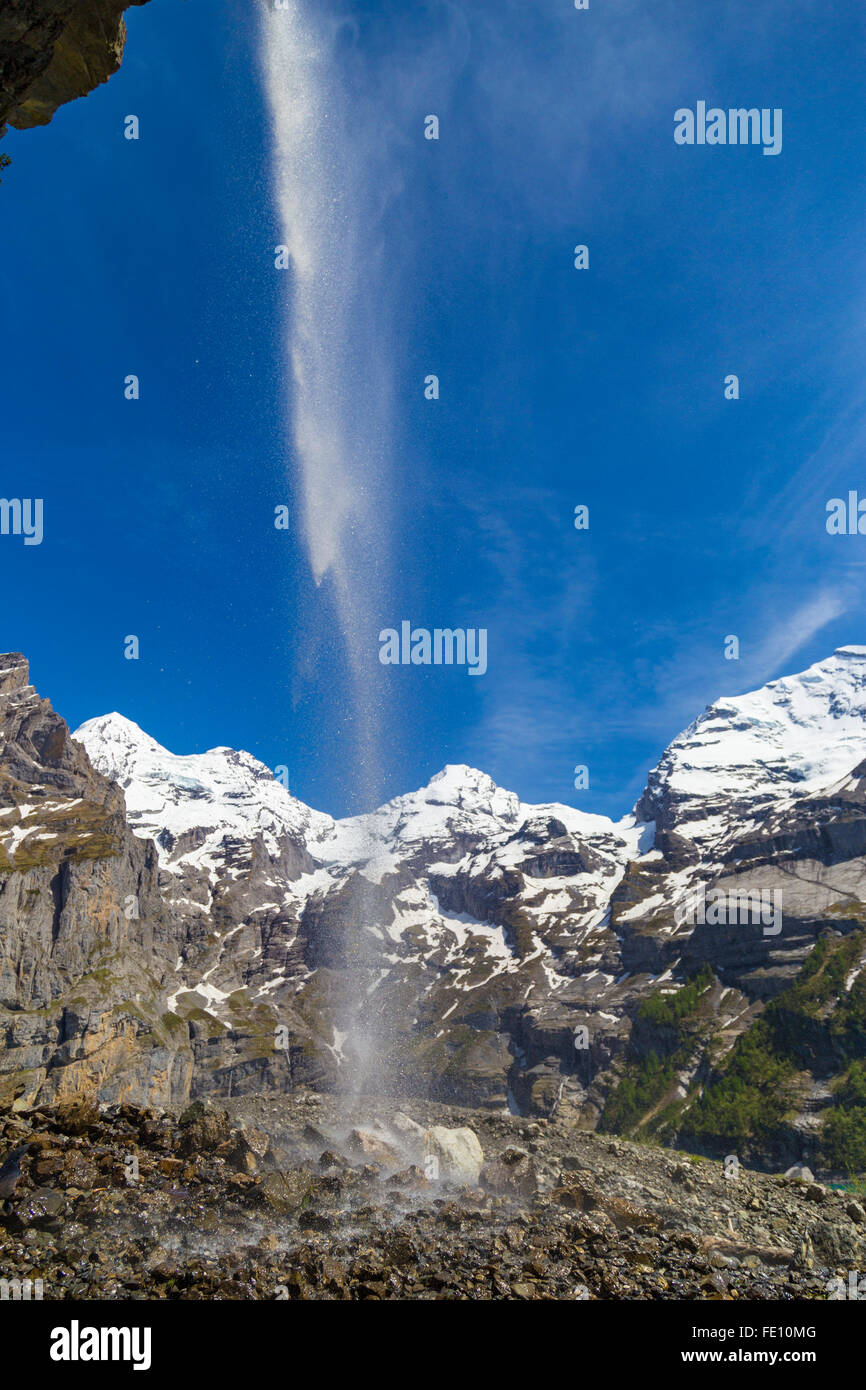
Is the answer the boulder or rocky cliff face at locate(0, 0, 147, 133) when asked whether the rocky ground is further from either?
rocky cliff face at locate(0, 0, 147, 133)

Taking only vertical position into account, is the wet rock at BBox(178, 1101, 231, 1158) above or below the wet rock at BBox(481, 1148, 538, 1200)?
above

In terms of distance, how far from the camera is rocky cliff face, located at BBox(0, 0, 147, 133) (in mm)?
14367

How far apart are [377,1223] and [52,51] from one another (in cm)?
3542

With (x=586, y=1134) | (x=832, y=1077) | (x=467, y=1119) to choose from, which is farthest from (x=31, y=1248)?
(x=832, y=1077)

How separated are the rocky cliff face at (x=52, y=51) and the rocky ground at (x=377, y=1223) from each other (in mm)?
28506

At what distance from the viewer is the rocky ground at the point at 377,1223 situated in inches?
712

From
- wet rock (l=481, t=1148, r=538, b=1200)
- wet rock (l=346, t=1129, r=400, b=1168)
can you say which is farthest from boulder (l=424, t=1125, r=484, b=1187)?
wet rock (l=346, t=1129, r=400, b=1168)

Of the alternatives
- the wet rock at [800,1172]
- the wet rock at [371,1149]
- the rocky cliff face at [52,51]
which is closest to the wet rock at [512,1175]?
the wet rock at [371,1149]

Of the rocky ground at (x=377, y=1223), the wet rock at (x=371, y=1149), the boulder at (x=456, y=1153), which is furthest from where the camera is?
the wet rock at (x=371, y=1149)

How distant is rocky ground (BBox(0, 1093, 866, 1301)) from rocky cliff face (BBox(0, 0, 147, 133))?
93.5 feet

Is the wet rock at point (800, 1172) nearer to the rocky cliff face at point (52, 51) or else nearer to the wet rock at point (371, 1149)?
the wet rock at point (371, 1149)
